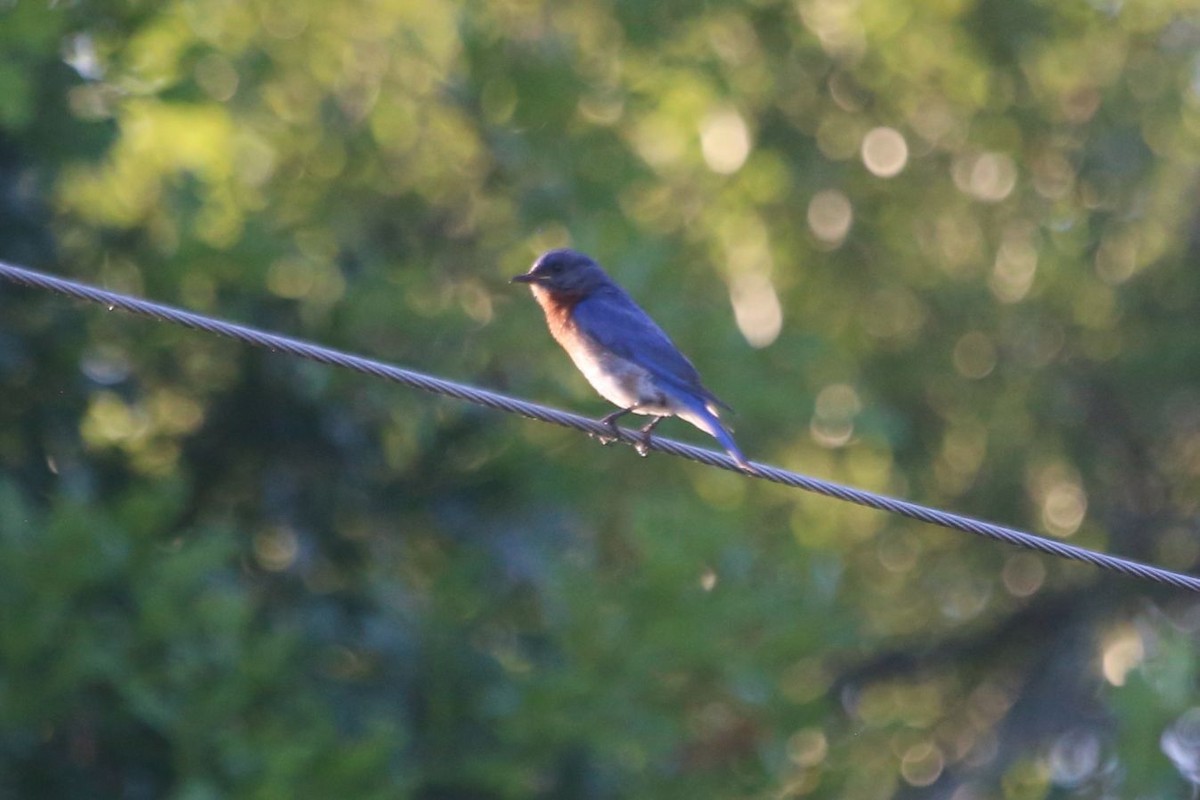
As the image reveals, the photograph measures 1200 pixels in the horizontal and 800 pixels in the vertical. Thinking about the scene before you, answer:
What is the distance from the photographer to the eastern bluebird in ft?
26.4

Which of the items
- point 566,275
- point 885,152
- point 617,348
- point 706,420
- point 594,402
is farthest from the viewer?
point 885,152

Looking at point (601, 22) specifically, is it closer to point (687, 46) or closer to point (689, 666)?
point (687, 46)

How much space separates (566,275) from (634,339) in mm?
887

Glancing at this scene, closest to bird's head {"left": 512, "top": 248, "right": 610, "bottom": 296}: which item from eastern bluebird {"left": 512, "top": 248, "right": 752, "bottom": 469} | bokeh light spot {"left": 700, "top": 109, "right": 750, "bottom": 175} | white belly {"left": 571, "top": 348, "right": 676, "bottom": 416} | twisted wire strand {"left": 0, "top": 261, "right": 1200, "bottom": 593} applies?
eastern bluebird {"left": 512, "top": 248, "right": 752, "bottom": 469}

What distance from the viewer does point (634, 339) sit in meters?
8.38

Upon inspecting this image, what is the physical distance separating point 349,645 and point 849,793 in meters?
4.27

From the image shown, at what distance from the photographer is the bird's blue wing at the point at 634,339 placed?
811 centimetres

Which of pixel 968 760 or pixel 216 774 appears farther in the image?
pixel 968 760

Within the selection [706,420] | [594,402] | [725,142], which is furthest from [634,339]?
[725,142]

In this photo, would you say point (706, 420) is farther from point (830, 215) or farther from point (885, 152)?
point (885, 152)

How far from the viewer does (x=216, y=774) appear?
10359 mm

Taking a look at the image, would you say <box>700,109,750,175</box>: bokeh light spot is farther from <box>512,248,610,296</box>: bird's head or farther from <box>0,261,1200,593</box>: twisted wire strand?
<box>0,261,1200,593</box>: twisted wire strand

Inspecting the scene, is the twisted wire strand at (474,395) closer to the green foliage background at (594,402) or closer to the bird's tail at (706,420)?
the bird's tail at (706,420)

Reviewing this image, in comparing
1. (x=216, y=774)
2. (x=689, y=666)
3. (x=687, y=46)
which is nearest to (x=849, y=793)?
(x=689, y=666)
